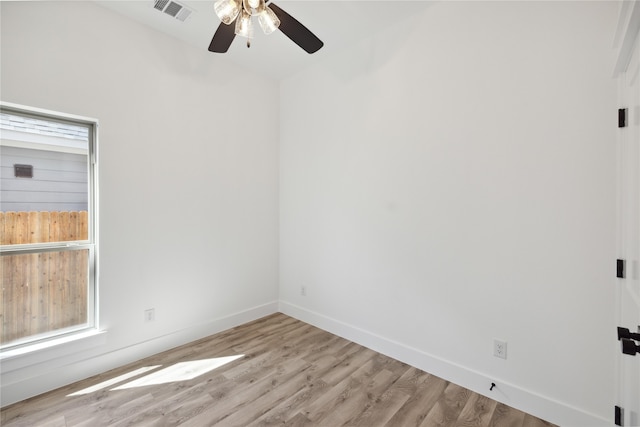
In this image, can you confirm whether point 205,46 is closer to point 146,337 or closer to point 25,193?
point 25,193

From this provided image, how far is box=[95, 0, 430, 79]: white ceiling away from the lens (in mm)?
2293

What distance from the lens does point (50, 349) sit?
2064mm

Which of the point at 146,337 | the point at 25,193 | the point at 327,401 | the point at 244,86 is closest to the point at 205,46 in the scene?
the point at 244,86

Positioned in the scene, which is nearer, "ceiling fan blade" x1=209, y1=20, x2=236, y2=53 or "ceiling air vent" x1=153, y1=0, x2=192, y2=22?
"ceiling fan blade" x1=209, y1=20, x2=236, y2=53

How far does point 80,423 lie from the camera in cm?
179

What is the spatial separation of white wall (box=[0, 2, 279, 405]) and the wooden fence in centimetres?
22

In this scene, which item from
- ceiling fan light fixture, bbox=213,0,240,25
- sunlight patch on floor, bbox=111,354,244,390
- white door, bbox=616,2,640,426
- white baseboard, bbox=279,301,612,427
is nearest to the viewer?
white door, bbox=616,2,640,426

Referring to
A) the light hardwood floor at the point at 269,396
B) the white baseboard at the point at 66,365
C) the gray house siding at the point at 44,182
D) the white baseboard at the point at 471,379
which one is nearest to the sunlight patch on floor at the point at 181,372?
the light hardwood floor at the point at 269,396

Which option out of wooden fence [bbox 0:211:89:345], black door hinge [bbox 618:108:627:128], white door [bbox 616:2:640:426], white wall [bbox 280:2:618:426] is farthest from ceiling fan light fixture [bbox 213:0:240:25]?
black door hinge [bbox 618:108:627:128]

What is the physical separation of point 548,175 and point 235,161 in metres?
2.82

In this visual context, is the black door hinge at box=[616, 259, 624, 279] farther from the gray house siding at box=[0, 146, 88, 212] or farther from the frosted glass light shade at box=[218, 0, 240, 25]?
the gray house siding at box=[0, 146, 88, 212]

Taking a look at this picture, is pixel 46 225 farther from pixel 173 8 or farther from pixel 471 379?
pixel 471 379

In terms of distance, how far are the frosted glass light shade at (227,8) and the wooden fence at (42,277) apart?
77.4 inches

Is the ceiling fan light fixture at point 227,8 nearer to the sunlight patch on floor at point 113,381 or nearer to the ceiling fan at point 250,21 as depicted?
the ceiling fan at point 250,21
